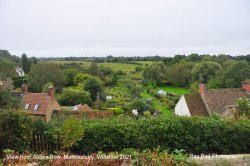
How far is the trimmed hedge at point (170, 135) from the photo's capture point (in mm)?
9484

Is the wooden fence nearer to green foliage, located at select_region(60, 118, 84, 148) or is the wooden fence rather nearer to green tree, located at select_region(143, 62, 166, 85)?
green foliage, located at select_region(60, 118, 84, 148)

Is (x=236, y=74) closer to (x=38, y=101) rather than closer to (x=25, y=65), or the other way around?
(x=38, y=101)

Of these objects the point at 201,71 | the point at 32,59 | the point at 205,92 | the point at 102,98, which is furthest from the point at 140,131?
the point at 32,59

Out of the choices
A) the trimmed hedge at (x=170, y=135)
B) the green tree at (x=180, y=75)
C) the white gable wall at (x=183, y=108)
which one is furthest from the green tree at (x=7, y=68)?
the trimmed hedge at (x=170, y=135)

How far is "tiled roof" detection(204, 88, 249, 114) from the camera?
70.8 feet

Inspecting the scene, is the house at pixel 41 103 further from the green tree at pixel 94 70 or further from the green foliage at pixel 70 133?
the green tree at pixel 94 70

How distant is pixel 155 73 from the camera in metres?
60.9

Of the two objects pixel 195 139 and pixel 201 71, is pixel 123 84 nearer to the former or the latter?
pixel 201 71

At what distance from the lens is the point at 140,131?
9688mm

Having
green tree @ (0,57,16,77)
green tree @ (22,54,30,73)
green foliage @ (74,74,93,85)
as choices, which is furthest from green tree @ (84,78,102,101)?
green tree @ (22,54,30,73)

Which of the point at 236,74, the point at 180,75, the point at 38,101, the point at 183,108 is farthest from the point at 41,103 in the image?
the point at 180,75

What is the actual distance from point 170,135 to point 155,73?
51.5 meters

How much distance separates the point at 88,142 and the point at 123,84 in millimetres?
46252

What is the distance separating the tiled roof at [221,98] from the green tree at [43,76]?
1122 inches
